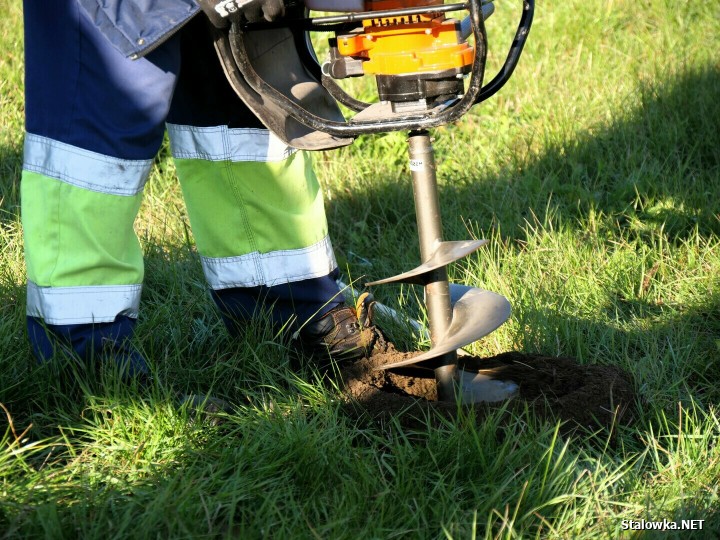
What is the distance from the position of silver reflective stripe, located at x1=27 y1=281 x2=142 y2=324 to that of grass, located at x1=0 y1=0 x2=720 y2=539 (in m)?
0.16

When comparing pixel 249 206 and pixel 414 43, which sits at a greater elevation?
pixel 414 43

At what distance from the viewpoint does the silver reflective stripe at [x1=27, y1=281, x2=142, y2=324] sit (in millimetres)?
2256

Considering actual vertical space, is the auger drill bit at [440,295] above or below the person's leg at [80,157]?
below

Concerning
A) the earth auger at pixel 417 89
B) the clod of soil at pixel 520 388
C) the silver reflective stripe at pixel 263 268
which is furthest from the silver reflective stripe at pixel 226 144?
the clod of soil at pixel 520 388

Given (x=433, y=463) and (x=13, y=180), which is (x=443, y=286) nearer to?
(x=433, y=463)

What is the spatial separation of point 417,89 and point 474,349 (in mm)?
935

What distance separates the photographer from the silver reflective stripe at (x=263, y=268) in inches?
106

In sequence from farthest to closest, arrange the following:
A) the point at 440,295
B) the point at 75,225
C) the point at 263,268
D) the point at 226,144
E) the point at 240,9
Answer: the point at 263,268 → the point at 226,144 → the point at 440,295 → the point at 75,225 → the point at 240,9

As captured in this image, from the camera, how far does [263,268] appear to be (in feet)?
8.85

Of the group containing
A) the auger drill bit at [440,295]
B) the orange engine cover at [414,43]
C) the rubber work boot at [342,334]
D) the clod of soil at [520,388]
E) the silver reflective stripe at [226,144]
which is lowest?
the clod of soil at [520,388]

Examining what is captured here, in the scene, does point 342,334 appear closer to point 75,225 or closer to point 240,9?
point 75,225

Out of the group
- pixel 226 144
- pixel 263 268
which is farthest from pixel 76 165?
pixel 263 268

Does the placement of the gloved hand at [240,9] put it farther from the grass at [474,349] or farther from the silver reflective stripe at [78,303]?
the grass at [474,349]

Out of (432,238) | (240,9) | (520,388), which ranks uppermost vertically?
(240,9)
